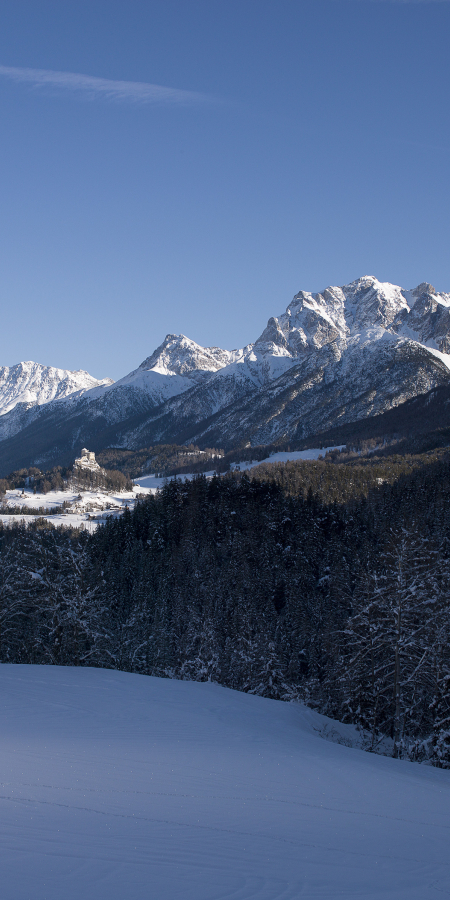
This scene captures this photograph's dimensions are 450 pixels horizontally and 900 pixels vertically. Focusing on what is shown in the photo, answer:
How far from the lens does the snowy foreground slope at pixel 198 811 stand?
8102 millimetres

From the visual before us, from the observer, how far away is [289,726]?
982 inches

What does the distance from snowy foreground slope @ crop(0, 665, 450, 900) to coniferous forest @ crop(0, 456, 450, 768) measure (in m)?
10.4

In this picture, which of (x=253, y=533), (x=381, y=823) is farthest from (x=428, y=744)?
(x=253, y=533)

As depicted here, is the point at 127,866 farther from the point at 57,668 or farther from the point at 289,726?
the point at 57,668

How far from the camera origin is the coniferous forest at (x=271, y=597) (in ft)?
102

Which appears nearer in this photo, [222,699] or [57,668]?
[222,699]

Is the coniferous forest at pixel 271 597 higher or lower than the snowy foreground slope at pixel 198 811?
lower

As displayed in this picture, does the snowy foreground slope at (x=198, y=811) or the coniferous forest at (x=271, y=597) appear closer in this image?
the snowy foreground slope at (x=198, y=811)

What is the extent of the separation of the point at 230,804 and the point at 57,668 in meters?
21.9

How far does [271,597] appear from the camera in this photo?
264ft

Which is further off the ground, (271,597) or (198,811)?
(198,811)

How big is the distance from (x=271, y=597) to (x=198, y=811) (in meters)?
70.7

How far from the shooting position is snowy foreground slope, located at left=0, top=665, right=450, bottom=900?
8.10 metres

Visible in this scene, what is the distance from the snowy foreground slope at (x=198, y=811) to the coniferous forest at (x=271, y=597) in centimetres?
1044
